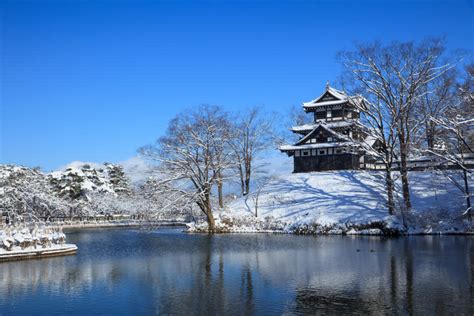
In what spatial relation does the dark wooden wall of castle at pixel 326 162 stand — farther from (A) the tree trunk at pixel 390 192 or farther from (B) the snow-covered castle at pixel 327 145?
(A) the tree trunk at pixel 390 192

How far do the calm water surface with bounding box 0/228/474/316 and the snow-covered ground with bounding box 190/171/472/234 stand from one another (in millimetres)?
8178

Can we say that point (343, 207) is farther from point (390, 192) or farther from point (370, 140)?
point (370, 140)

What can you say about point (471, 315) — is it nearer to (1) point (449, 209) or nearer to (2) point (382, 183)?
(1) point (449, 209)

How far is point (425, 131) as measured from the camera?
145ft

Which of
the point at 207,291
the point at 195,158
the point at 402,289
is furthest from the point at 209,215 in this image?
the point at 402,289

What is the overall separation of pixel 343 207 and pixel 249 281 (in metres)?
24.5

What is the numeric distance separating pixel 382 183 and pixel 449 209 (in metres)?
8.64

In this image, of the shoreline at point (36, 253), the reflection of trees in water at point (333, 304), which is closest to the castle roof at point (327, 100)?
the shoreline at point (36, 253)

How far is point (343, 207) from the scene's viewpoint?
38.8m

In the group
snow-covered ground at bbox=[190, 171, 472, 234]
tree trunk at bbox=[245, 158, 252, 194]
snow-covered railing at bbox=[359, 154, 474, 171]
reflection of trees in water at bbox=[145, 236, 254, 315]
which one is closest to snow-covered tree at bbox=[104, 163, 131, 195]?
tree trunk at bbox=[245, 158, 252, 194]

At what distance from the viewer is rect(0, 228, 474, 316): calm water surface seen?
1227 centimetres

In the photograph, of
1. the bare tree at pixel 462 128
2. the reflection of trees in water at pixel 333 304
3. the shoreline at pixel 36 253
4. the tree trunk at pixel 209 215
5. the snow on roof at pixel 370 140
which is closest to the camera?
the reflection of trees in water at pixel 333 304

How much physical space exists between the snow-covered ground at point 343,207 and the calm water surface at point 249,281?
8178mm

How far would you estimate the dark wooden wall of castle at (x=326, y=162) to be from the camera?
49.7m
